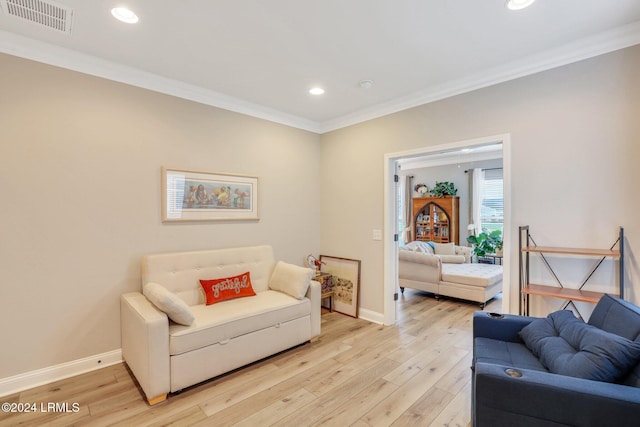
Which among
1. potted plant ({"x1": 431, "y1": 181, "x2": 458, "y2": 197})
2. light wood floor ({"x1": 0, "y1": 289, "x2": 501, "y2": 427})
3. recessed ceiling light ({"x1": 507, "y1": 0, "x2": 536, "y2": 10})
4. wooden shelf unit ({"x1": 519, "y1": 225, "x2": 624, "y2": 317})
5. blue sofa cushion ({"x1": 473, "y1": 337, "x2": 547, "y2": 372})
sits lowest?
light wood floor ({"x1": 0, "y1": 289, "x2": 501, "y2": 427})

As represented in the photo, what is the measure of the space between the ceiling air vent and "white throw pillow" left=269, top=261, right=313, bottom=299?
2.71 metres

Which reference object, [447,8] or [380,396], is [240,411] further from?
[447,8]

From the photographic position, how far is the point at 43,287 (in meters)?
2.45

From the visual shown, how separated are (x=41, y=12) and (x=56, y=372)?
268cm

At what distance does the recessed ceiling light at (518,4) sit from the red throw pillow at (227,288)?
3129 mm

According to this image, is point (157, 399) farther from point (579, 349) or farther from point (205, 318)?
point (579, 349)

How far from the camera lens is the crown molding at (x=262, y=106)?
229 cm

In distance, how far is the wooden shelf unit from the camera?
2.21m

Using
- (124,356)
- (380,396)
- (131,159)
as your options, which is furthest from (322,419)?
(131,159)

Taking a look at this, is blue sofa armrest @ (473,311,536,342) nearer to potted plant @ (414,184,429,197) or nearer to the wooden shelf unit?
the wooden shelf unit

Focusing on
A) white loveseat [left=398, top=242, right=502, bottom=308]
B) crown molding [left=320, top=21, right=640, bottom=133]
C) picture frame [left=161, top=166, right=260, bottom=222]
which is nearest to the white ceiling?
crown molding [left=320, top=21, right=640, bottom=133]

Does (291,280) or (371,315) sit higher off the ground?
(291,280)

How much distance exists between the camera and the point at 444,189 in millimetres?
7648

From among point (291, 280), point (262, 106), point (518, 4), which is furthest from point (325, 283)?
point (518, 4)
